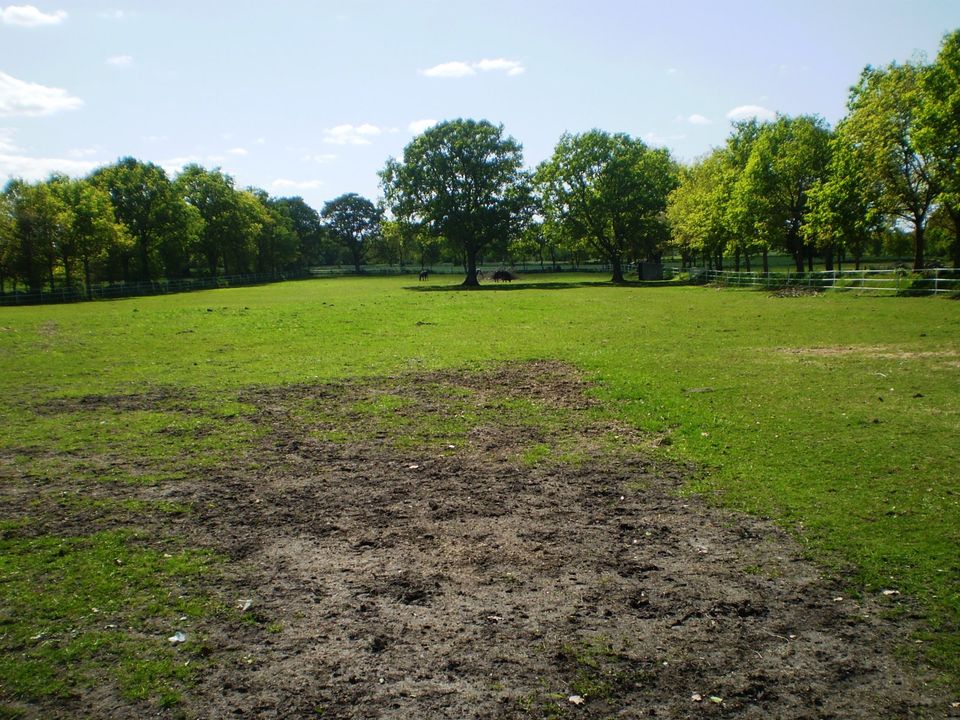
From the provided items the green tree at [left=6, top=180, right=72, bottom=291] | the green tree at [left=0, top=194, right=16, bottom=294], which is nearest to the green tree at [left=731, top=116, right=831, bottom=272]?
the green tree at [left=6, top=180, right=72, bottom=291]

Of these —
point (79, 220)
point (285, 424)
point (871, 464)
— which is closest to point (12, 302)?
point (79, 220)

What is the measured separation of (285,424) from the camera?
36.5 feet

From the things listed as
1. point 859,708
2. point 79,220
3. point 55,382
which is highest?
point 79,220

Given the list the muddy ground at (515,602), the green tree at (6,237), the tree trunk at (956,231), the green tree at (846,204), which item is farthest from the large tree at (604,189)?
the muddy ground at (515,602)

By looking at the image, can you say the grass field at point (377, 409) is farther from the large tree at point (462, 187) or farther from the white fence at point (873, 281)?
the large tree at point (462, 187)

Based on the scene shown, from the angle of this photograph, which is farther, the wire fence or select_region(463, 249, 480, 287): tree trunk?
select_region(463, 249, 480, 287): tree trunk

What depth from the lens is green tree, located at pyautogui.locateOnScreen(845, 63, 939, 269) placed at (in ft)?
125

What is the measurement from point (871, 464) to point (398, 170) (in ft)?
232

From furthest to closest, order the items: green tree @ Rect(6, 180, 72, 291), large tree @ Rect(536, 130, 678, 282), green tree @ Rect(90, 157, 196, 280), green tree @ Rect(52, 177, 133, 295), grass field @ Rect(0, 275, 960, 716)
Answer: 1. green tree @ Rect(90, 157, 196, 280)
2. large tree @ Rect(536, 130, 678, 282)
3. green tree @ Rect(52, 177, 133, 295)
4. green tree @ Rect(6, 180, 72, 291)
5. grass field @ Rect(0, 275, 960, 716)

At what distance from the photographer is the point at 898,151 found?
38.7m

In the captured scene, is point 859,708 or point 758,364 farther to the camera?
point 758,364

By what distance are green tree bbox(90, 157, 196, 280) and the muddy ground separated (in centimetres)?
8082

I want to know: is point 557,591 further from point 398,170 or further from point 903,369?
point 398,170

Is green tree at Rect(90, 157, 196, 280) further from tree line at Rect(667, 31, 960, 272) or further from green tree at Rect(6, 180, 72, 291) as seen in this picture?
tree line at Rect(667, 31, 960, 272)
